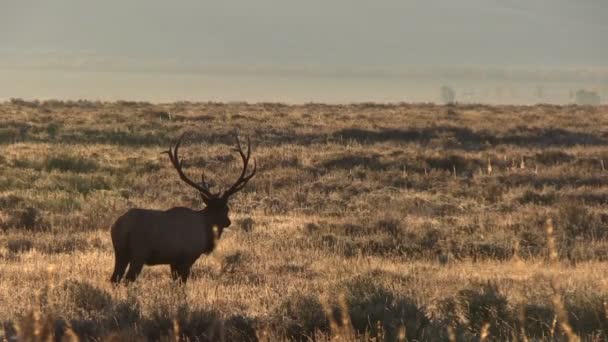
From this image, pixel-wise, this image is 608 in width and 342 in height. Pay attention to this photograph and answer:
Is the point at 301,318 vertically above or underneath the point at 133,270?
underneath

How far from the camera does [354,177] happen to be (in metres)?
23.3

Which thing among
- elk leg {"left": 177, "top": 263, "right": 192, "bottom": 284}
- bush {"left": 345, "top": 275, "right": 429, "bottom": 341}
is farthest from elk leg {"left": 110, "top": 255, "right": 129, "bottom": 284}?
bush {"left": 345, "top": 275, "right": 429, "bottom": 341}

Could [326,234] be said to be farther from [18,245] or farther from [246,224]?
[18,245]

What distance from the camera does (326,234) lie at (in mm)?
14758

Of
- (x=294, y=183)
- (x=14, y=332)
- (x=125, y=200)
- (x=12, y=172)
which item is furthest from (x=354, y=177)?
(x=14, y=332)

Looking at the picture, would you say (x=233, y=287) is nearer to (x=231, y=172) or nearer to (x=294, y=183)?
(x=294, y=183)

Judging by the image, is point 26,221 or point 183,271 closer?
point 183,271

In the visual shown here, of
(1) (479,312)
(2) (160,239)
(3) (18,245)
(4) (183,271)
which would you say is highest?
(2) (160,239)

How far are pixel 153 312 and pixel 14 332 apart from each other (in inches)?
47.5

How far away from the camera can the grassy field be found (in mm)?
7848

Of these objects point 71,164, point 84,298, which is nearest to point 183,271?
point 84,298

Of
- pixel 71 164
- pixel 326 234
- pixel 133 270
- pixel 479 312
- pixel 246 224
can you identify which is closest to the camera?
pixel 479 312

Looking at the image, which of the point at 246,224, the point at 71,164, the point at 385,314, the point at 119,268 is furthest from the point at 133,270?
the point at 71,164

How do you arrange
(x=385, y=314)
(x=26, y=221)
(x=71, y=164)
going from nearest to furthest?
(x=385, y=314), (x=26, y=221), (x=71, y=164)
